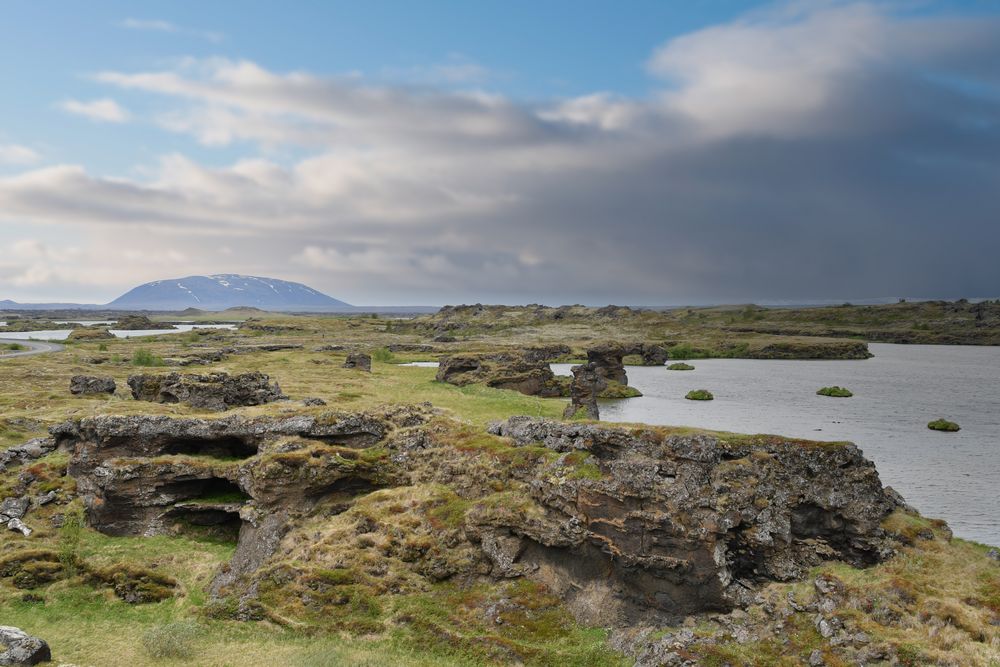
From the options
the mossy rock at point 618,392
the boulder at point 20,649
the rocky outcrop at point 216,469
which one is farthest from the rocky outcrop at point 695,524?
the mossy rock at point 618,392

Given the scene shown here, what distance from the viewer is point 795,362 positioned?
16512cm

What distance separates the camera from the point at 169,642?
2325 centimetres

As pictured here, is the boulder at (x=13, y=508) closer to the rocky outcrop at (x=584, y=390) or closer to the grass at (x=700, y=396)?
the rocky outcrop at (x=584, y=390)

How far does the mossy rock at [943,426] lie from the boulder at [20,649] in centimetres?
8104

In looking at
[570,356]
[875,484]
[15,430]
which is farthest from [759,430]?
[570,356]

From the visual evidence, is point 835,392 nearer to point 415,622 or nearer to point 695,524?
point 695,524

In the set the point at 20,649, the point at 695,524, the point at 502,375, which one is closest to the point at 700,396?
the point at 502,375

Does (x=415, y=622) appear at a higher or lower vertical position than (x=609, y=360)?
lower

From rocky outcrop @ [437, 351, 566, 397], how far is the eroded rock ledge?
53.0 metres

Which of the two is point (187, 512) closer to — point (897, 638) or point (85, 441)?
point (85, 441)

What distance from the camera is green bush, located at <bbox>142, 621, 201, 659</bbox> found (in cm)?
2311

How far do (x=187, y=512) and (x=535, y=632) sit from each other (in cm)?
2256

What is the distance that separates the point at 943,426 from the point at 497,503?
2474 inches

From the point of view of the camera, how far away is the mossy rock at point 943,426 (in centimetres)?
6694
